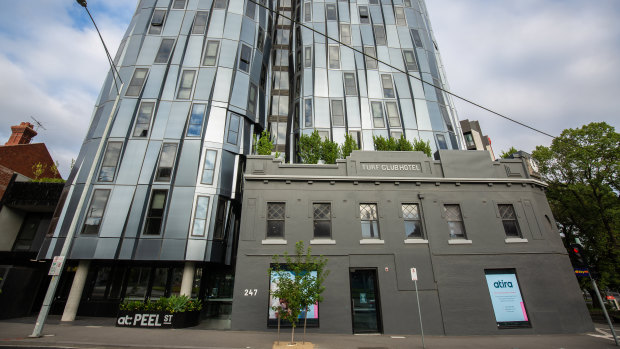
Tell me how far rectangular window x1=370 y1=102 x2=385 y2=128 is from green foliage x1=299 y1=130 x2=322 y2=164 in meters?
7.82

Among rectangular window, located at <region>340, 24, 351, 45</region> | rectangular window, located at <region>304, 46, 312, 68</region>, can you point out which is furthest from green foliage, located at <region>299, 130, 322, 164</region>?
rectangular window, located at <region>340, 24, 351, 45</region>

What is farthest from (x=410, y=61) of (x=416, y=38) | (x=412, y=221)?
(x=412, y=221)

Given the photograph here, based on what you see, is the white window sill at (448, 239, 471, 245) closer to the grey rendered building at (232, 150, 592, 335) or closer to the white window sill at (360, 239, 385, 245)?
the grey rendered building at (232, 150, 592, 335)

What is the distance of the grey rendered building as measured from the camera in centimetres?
1315

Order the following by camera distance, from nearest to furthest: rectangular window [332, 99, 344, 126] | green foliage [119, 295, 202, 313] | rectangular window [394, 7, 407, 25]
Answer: green foliage [119, 295, 202, 313] < rectangular window [332, 99, 344, 126] < rectangular window [394, 7, 407, 25]

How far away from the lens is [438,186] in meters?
15.8

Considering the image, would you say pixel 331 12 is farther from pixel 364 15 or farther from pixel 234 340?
pixel 234 340

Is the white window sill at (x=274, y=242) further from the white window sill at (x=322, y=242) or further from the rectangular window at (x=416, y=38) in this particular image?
the rectangular window at (x=416, y=38)

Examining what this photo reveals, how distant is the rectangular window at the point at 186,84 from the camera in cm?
2034

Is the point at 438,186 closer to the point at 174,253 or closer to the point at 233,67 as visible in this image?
the point at 174,253

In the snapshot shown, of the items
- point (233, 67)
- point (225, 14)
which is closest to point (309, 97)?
point (233, 67)

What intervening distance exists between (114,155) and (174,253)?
8611 mm

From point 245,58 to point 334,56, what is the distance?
9.70 meters

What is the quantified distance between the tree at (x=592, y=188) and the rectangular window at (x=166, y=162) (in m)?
32.2
